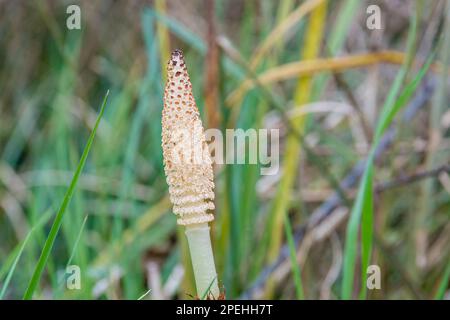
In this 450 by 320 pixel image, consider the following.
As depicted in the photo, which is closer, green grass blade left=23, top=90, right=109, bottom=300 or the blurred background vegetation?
green grass blade left=23, top=90, right=109, bottom=300

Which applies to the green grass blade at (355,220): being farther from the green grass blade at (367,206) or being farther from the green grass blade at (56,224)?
the green grass blade at (56,224)

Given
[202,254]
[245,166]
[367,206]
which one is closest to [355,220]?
[367,206]

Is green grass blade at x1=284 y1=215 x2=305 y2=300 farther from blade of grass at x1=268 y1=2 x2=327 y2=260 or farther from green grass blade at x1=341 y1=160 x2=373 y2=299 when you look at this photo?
blade of grass at x1=268 y1=2 x2=327 y2=260

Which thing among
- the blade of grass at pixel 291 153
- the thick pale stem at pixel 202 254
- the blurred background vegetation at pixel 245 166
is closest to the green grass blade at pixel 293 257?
the blurred background vegetation at pixel 245 166

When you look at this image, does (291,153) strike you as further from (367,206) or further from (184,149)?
(184,149)

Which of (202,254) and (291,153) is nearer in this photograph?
(202,254)

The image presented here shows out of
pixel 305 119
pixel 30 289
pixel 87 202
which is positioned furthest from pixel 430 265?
pixel 30 289

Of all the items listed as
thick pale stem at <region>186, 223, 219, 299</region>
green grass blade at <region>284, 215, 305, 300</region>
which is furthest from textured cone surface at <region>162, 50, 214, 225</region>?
green grass blade at <region>284, 215, 305, 300</region>
